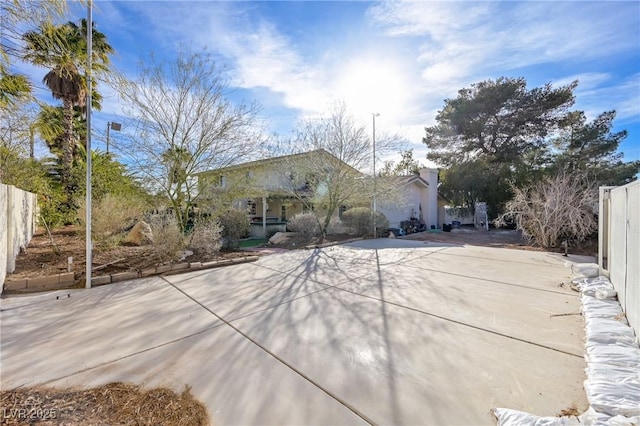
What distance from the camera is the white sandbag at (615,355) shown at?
8.27 feet

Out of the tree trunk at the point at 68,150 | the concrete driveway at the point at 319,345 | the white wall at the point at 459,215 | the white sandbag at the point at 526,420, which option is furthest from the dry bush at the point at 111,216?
the white wall at the point at 459,215

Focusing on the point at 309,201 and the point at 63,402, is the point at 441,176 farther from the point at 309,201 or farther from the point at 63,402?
the point at 63,402

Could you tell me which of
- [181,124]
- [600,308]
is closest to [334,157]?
[181,124]

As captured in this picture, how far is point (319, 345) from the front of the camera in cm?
312

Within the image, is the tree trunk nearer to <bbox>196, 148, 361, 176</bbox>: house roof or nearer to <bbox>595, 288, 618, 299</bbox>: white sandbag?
<bbox>196, 148, 361, 176</bbox>: house roof

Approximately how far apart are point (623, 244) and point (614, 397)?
3104 millimetres

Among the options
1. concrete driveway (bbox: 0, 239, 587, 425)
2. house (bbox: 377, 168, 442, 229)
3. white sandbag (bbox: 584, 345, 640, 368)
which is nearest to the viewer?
concrete driveway (bbox: 0, 239, 587, 425)

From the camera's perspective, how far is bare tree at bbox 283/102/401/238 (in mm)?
11836

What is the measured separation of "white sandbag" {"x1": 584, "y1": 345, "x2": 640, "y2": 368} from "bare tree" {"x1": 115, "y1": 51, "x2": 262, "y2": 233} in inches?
354

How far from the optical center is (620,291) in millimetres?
4086

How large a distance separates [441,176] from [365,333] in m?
25.0

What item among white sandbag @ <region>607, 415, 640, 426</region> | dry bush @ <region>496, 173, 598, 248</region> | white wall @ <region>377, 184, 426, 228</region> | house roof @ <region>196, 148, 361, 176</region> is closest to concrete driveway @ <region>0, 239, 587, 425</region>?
white sandbag @ <region>607, 415, 640, 426</region>

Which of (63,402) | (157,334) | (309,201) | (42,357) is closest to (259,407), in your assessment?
(63,402)

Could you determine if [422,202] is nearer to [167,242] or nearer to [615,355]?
[167,242]
